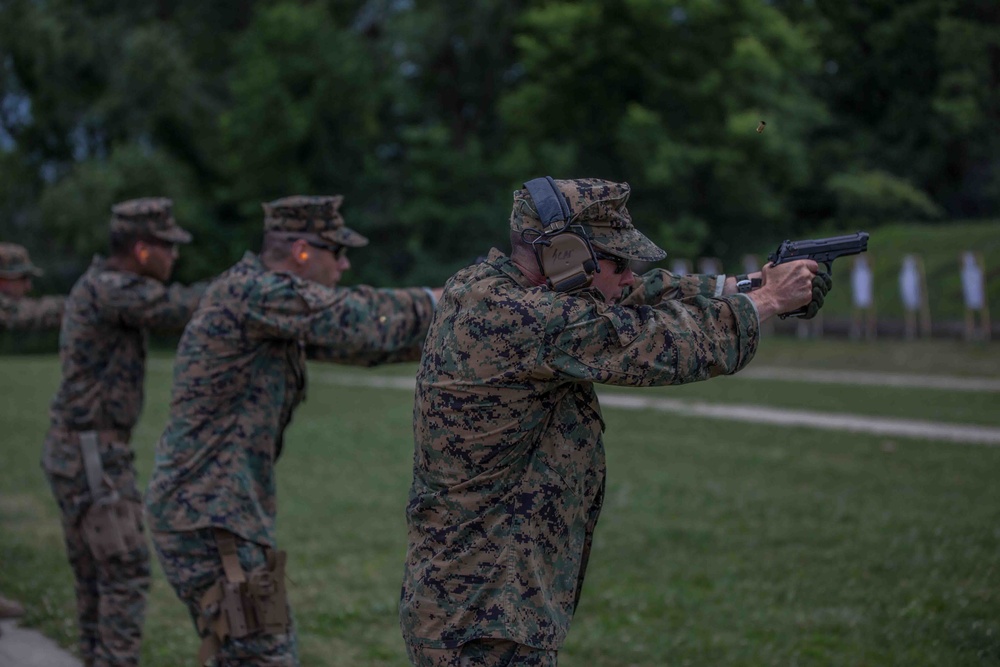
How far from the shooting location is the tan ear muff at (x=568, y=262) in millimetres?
Answer: 3275

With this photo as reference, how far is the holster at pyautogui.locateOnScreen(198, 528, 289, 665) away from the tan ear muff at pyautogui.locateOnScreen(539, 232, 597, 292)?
6.35ft

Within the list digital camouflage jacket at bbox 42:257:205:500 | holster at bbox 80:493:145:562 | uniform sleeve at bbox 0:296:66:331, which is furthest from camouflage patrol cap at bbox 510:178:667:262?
uniform sleeve at bbox 0:296:66:331

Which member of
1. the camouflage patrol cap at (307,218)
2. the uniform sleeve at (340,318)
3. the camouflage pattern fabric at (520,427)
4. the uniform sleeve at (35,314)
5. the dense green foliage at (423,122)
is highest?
the dense green foliage at (423,122)

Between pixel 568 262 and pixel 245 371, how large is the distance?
191 cm

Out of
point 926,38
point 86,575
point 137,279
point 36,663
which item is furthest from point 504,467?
point 926,38

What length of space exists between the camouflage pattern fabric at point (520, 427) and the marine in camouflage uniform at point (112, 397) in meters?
2.49

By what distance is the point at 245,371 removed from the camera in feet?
15.4

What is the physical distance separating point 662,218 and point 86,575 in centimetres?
3142

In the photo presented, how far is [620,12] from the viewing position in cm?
→ 3397

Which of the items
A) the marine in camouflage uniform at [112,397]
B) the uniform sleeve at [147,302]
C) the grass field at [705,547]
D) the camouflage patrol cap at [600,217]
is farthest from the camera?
the grass field at [705,547]

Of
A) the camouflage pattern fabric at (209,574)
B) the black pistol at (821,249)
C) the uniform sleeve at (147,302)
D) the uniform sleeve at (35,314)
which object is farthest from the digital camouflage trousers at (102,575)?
the black pistol at (821,249)

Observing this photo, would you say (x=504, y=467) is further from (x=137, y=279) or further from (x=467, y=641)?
(x=137, y=279)

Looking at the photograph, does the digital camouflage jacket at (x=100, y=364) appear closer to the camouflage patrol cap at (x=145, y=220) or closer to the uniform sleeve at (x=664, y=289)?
the camouflage patrol cap at (x=145, y=220)

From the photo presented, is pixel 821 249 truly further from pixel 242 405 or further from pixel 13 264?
pixel 13 264
